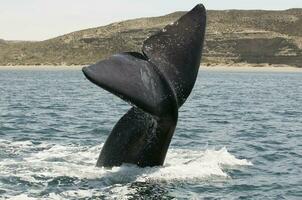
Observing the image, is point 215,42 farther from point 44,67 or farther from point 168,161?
point 168,161

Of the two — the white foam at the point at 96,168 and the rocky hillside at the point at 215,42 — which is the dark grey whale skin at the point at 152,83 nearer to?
the white foam at the point at 96,168

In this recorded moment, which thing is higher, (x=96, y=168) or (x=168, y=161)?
(x=96, y=168)

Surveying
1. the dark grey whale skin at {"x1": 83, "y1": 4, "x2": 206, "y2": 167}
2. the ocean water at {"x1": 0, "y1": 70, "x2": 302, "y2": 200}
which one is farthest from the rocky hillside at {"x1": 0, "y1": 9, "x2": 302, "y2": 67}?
the dark grey whale skin at {"x1": 83, "y1": 4, "x2": 206, "y2": 167}

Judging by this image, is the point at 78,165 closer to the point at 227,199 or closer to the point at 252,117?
the point at 227,199

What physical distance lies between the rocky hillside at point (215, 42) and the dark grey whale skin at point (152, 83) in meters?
110

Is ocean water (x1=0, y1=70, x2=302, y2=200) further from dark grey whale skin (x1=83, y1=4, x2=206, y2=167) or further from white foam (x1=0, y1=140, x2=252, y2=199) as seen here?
dark grey whale skin (x1=83, y1=4, x2=206, y2=167)

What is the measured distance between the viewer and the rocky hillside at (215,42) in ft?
414

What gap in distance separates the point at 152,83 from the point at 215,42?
4902 inches

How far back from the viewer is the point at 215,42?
445 ft

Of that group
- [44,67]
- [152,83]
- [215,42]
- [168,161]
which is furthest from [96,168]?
[44,67]

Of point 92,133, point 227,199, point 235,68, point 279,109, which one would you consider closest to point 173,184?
point 227,199

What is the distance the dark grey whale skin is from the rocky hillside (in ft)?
361

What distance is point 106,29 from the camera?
171 metres

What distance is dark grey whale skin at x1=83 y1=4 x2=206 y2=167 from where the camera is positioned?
11922mm
